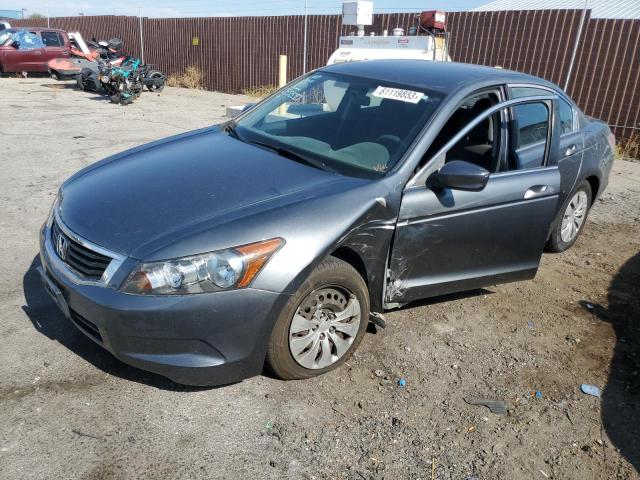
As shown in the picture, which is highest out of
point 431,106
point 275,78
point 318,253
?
point 431,106

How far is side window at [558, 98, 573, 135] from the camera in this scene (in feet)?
15.9

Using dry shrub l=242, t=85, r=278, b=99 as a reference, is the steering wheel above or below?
above

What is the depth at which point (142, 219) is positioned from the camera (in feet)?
9.62

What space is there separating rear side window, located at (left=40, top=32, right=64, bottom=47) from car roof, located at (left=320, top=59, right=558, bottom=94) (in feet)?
62.3

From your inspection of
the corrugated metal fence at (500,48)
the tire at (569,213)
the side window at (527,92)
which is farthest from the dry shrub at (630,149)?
the side window at (527,92)

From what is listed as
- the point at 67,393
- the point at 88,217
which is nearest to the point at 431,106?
the point at 88,217

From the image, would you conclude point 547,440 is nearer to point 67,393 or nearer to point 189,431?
point 189,431

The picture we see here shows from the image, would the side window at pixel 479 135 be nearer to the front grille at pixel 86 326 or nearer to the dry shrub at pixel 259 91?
the front grille at pixel 86 326

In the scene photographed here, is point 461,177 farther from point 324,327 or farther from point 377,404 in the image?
point 377,404

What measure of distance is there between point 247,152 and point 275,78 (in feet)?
49.8

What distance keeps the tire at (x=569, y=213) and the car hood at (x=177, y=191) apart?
9.50 ft

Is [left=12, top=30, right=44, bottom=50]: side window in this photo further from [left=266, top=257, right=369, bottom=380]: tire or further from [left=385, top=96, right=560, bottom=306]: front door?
[left=266, top=257, right=369, bottom=380]: tire

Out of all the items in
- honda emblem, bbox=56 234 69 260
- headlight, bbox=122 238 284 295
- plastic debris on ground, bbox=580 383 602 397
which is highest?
headlight, bbox=122 238 284 295

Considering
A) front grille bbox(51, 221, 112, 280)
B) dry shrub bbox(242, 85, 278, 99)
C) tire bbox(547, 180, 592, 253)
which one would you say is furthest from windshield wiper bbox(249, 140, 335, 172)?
dry shrub bbox(242, 85, 278, 99)
